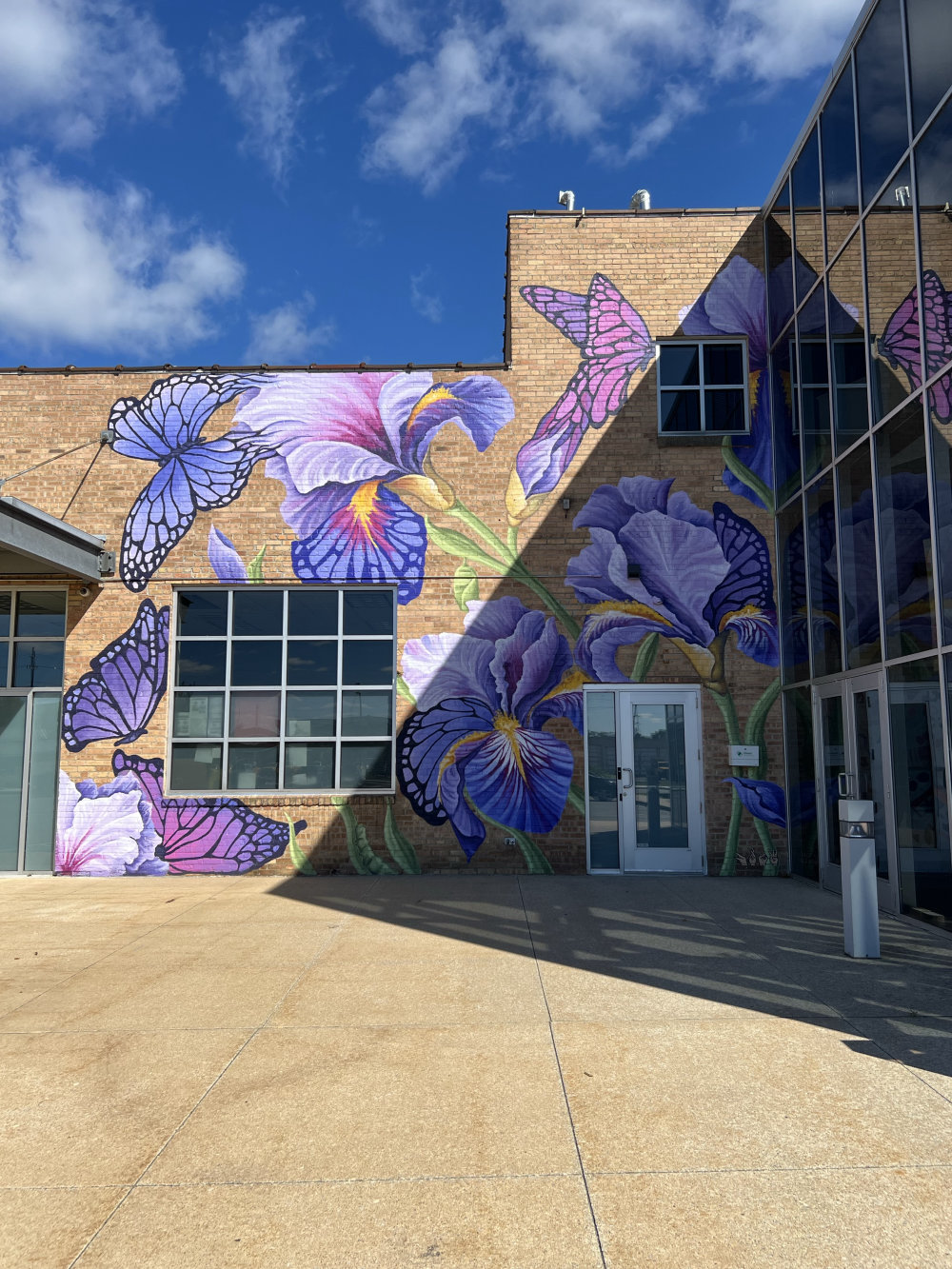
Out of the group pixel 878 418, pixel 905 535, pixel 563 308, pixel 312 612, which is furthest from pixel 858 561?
pixel 312 612

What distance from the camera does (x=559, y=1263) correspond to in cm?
278

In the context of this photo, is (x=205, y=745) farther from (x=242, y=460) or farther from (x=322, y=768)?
(x=242, y=460)

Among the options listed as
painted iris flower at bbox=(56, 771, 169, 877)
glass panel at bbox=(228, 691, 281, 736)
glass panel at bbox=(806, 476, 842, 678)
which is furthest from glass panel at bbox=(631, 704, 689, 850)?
painted iris flower at bbox=(56, 771, 169, 877)

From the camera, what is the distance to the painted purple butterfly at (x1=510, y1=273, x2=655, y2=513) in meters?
11.4

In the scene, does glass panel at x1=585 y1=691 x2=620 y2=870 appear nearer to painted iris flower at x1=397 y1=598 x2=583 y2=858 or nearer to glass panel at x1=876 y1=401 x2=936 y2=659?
painted iris flower at x1=397 y1=598 x2=583 y2=858

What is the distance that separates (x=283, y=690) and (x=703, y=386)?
6.50 metres

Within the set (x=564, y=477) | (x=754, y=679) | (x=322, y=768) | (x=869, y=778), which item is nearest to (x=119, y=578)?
(x=322, y=768)

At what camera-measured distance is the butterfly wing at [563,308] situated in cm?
1159

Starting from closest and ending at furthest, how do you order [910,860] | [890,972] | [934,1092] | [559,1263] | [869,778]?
1. [559,1263]
2. [934,1092]
3. [890,972]
4. [910,860]
5. [869,778]

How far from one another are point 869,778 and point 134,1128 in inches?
282

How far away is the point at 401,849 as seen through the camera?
10773 mm

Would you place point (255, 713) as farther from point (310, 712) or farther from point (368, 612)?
point (368, 612)

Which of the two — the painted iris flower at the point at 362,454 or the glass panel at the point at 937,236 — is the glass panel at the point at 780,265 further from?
the painted iris flower at the point at 362,454

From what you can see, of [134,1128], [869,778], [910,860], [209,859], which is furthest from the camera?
[209,859]
